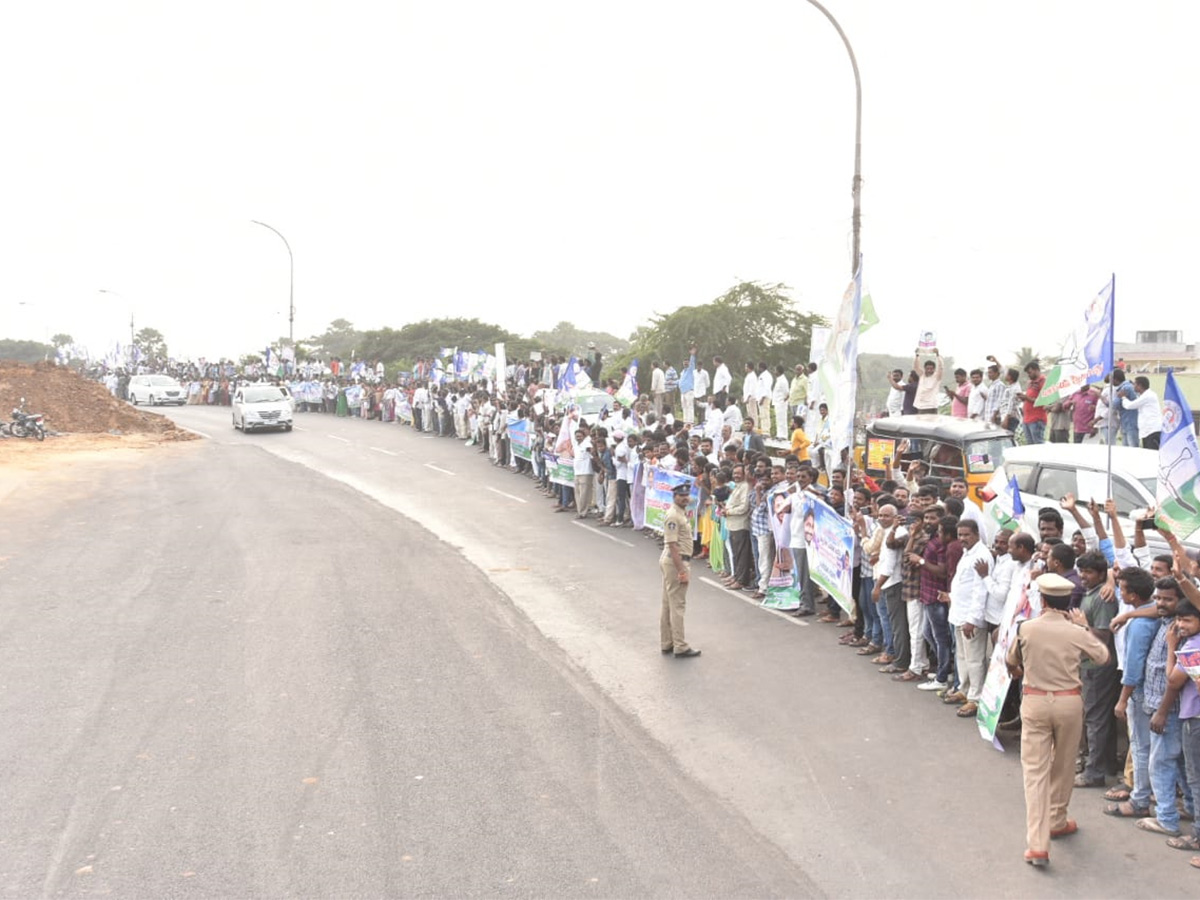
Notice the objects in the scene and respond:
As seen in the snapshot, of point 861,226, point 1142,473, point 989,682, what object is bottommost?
point 989,682

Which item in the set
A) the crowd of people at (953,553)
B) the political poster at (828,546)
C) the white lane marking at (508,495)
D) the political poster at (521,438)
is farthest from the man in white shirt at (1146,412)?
the political poster at (521,438)

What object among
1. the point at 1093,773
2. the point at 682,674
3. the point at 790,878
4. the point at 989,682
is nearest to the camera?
the point at 790,878

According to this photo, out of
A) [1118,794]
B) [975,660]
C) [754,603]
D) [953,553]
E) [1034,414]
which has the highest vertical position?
[1034,414]

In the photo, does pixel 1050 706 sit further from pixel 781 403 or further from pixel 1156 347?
pixel 1156 347

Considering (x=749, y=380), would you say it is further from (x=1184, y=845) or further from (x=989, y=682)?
(x=1184, y=845)

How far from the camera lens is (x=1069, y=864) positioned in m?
6.36

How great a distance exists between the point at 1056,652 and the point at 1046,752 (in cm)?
62

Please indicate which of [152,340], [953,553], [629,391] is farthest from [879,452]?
[152,340]

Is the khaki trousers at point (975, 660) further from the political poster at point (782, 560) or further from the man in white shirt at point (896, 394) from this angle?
the man in white shirt at point (896, 394)

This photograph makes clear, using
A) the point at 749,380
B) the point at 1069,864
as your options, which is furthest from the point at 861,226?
the point at 1069,864

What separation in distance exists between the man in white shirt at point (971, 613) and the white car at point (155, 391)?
52.9 metres

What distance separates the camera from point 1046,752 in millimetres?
6449

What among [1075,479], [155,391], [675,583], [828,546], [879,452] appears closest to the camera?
[675,583]

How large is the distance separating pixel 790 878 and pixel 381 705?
14.2 ft
